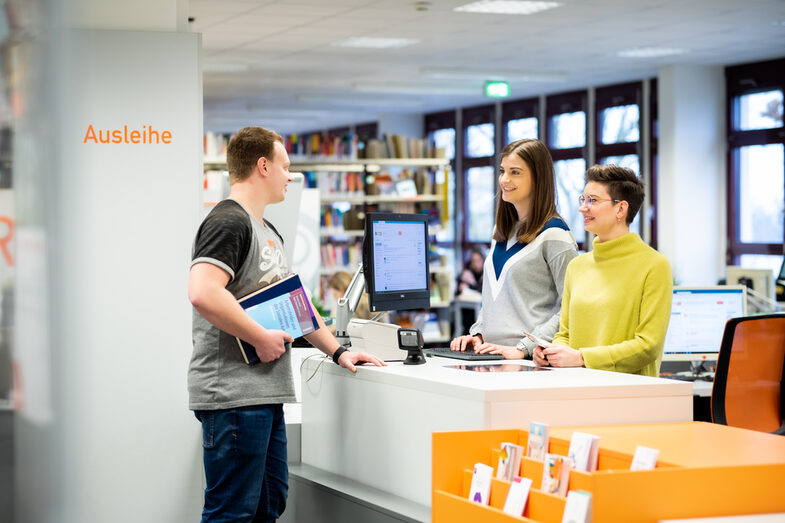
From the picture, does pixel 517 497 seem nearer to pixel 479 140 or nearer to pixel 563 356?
pixel 563 356

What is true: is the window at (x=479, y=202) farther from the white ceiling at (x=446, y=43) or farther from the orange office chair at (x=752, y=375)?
the orange office chair at (x=752, y=375)

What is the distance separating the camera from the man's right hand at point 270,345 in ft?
7.20

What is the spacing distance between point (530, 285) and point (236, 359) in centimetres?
91

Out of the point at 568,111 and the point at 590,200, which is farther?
the point at 568,111

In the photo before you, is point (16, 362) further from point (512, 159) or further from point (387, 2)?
point (387, 2)

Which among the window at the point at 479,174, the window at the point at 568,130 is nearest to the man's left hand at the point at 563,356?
the window at the point at 568,130

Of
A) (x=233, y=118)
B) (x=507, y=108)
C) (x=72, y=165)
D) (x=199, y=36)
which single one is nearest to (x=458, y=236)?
(x=507, y=108)

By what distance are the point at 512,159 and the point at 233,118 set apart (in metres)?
12.5

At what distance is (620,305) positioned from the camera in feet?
7.80

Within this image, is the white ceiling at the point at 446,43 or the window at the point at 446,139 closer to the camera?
the white ceiling at the point at 446,43

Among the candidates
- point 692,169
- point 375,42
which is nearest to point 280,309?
point 375,42

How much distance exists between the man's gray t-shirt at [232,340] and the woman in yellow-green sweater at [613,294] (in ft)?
2.29

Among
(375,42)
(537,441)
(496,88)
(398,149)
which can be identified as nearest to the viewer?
(537,441)

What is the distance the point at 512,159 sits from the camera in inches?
106
